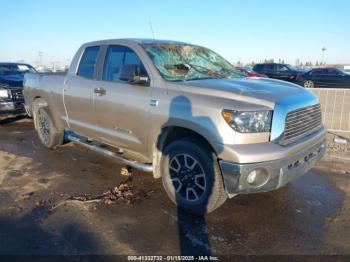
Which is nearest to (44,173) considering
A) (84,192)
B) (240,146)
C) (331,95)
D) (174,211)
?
(84,192)

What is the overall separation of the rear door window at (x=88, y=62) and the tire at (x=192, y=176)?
6.67 feet

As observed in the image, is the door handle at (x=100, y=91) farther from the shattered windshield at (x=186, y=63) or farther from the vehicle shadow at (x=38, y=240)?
the vehicle shadow at (x=38, y=240)

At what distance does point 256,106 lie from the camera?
129 inches

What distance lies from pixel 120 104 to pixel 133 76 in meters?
0.48

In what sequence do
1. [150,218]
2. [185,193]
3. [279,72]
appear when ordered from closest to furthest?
[150,218]
[185,193]
[279,72]

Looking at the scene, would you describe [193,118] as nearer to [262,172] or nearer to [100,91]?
[262,172]

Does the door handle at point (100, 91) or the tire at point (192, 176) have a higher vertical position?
the door handle at point (100, 91)

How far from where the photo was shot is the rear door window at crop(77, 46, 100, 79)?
5.06 meters

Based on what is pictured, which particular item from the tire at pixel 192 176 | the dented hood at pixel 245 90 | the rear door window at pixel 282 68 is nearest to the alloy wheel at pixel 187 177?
the tire at pixel 192 176

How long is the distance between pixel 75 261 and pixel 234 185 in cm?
166

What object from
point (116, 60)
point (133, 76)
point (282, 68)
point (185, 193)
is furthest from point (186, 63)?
point (282, 68)

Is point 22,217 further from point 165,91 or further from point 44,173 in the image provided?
point 165,91

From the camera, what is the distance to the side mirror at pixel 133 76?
4035mm

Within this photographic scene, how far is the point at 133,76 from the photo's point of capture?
4090 millimetres
